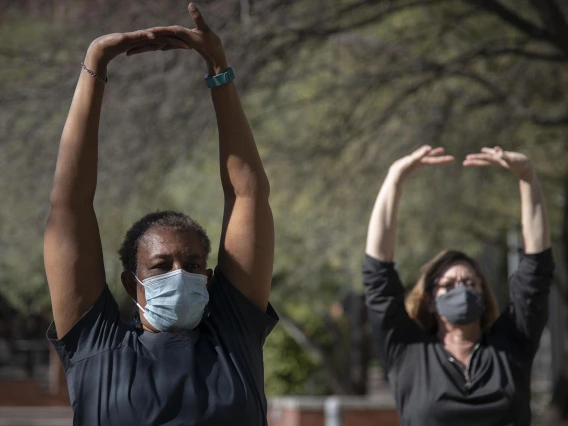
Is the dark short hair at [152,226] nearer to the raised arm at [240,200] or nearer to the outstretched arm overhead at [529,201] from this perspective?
the raised arm at [240,200]

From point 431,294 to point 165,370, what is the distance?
2248mm

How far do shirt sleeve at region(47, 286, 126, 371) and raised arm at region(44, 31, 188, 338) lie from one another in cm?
2

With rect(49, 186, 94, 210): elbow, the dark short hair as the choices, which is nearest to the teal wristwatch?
the dark short hair

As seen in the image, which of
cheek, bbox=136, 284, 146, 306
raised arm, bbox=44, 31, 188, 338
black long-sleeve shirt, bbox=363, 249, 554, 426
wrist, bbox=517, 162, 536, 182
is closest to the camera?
raised arm, bbox=44, 31, 188, 338

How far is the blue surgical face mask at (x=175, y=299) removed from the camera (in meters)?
2.93

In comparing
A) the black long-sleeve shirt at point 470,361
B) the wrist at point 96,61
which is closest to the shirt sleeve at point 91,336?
the wrist at point 96,61

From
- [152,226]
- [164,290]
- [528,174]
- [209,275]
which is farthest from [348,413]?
[164,290]

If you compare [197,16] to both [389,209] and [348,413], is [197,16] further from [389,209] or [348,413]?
[348,413]

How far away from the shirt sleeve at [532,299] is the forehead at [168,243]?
6.63 feet

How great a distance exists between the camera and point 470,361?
4.58 m

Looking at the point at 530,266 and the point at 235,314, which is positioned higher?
the point at 530,266

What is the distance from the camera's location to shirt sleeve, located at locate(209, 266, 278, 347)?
3.04 meters

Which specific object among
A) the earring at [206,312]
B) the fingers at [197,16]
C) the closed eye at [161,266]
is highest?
the fingers at [197,16]

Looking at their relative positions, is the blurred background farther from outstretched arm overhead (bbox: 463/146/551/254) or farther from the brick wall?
outstretched arm overhead (bbox: 463/146/551/254)
